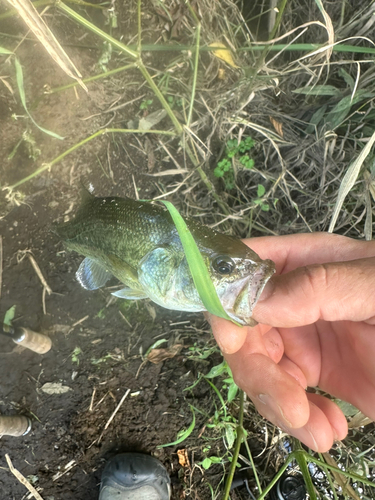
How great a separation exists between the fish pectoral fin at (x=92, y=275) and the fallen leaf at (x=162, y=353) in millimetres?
924

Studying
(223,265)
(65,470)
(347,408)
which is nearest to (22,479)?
(65,470)

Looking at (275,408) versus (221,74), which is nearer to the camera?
(275,408)

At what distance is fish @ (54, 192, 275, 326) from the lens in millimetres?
1457

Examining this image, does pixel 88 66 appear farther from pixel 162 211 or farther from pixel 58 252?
pixel 162 211

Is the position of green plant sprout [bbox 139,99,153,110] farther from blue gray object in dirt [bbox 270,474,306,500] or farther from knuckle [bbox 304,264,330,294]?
blue gray object in dirt [bbox 270,474,306,500]

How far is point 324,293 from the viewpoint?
1.39m

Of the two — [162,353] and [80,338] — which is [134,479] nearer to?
[162,353]

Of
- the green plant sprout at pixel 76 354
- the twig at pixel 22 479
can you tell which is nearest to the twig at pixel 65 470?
the twig at pixel 22 479

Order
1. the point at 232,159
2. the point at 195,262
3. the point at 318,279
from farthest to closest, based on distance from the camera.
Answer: the point at 232,159 < the point at 318,279 < the point at 195,262

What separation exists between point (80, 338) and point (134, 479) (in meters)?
1.21

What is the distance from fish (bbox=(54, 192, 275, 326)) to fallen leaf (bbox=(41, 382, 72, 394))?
1489mm

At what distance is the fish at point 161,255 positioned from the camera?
1457 millimetres

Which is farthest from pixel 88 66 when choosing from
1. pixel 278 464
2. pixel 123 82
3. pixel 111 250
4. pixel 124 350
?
pixel 278 464

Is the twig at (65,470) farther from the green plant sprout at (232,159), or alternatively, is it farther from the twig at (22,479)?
the green plant sprout at (232,159)
